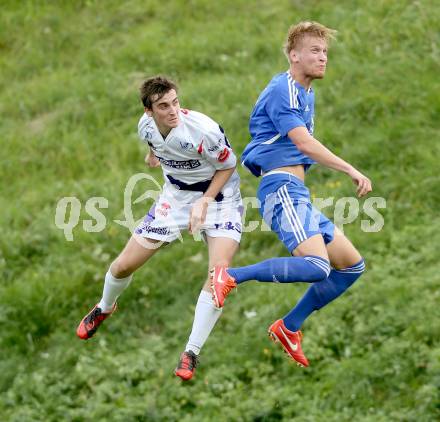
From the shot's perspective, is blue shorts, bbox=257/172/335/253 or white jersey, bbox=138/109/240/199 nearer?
blue shorts, bbox=257/172/335/253

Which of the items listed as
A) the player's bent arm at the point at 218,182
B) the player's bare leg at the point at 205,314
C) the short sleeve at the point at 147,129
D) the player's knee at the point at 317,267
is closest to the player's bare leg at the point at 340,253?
the player's knee at the point at 317,267

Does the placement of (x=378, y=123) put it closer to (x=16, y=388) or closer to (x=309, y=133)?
(x=16, y=388)

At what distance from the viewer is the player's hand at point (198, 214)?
7844 millimetres

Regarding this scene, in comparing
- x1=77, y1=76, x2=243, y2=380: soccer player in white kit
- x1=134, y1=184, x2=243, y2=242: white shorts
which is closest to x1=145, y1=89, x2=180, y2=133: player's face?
x1=77, y1=76, x2=243, y2=380: soccer player in white kit

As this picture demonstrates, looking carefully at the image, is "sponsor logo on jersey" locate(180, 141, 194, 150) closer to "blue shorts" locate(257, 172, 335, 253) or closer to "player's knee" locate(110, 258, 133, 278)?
"blue shorts" locate(257, 172, 335, 253)

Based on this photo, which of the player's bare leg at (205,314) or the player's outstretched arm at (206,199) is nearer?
the player's outstretched arm at (206,199)

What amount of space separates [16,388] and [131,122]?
408cm

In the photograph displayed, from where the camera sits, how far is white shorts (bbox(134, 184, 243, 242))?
26.6ft

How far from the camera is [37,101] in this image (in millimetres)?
16281

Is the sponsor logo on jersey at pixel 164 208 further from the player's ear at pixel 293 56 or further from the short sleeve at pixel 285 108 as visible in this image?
the player's ear at pixel 293 56

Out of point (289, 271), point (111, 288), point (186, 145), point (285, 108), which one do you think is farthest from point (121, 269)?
point (285, 108)

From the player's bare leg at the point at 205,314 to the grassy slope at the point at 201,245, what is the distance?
360cm

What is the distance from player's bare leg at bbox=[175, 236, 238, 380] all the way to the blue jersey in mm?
565

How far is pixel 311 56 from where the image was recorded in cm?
767
